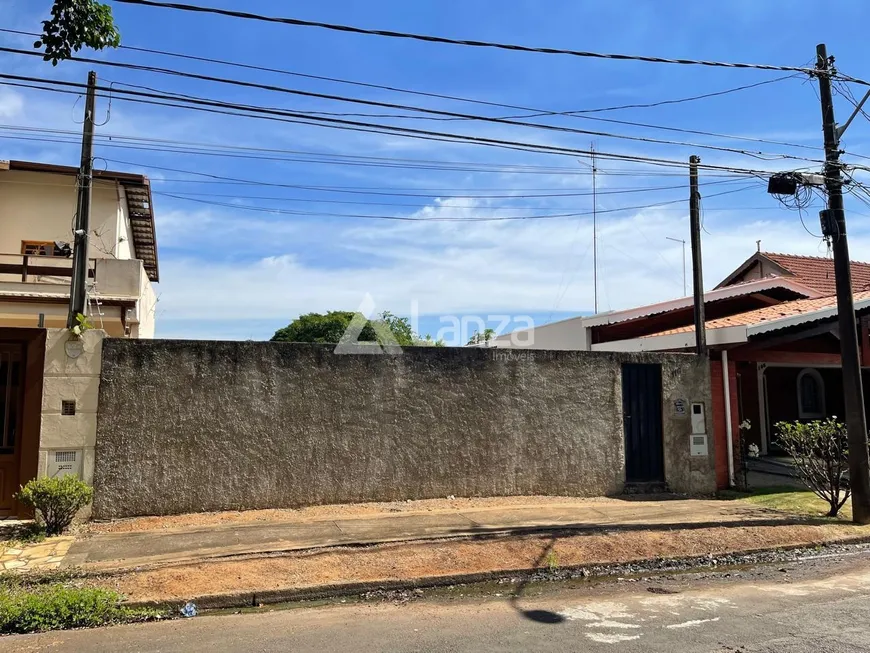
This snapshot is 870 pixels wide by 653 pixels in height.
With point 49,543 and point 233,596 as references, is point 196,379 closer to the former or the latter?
point 49,543

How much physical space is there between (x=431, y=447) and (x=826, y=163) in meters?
7.34

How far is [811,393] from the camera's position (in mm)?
16578

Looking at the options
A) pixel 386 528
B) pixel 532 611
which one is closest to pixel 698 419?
pixel 386 528

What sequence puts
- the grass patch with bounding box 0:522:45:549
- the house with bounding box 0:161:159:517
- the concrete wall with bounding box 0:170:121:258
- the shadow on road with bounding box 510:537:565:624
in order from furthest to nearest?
the concrete wall with bounding box 0:170:121:258 < the house with bounding box 0:161:159:517 < the grass patch with bounding box 0:522:45:549 < the shadow on road with bounding box 510:537:565:624

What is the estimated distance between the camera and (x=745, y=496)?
11.0 m

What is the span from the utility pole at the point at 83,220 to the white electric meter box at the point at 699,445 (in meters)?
9.85

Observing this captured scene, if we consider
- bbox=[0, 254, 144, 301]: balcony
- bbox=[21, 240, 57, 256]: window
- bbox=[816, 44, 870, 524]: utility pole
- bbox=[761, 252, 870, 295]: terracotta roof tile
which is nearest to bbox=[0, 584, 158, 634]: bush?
bbox=[816, 44, 870, 524]: utility pole

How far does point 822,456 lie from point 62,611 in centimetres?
1000

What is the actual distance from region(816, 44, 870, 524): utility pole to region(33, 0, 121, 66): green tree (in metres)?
9.57

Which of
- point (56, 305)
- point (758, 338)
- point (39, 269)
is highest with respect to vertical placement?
point (39, 269)

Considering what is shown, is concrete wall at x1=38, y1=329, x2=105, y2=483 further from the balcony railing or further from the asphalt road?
the balcony railing

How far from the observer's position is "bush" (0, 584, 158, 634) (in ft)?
16.5

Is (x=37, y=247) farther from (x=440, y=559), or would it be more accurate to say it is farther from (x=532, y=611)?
(x=532, y=611)

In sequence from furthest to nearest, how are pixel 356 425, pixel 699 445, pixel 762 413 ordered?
pixel 762 413
pixel 699 445
pixel 356 425
